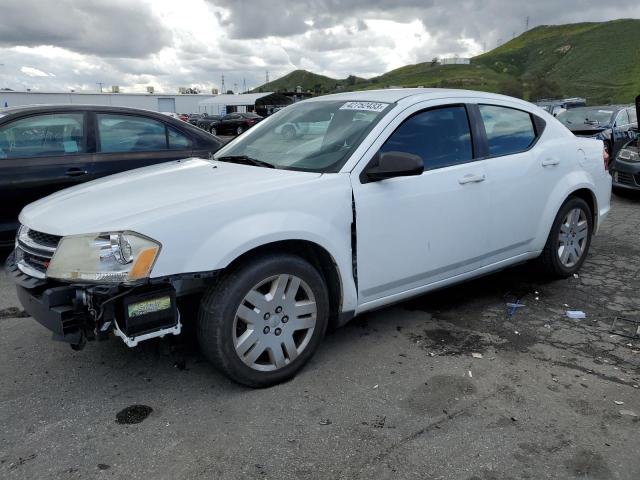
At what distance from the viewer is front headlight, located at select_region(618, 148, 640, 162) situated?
888 cm

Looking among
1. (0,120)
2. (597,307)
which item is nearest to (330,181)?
(597,307)

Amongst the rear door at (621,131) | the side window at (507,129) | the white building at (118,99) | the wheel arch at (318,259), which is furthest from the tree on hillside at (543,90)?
the wheel arch at (318,259)

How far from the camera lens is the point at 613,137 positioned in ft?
36.4

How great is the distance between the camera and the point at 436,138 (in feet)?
12.5

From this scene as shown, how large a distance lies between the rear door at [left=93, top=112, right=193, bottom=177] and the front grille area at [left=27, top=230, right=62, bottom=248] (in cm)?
269

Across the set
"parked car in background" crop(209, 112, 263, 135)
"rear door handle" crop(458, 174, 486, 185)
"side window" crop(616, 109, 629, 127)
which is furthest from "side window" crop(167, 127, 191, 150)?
"parked car in background" crop(209, 112, 263, 135)

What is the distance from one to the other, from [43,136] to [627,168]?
8384 mm

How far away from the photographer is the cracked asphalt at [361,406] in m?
2.46

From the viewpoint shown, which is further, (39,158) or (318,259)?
(39,158)

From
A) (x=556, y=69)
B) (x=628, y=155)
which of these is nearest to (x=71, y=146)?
(x=628, y=155)

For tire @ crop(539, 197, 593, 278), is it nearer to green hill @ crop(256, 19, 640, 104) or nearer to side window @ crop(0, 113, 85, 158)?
side window @ crop(0, 113, 85, 158)

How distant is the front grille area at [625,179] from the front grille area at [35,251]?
342 inches

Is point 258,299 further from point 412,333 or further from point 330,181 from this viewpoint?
point 412,333

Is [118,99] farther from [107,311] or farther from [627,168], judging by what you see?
[107,311]
